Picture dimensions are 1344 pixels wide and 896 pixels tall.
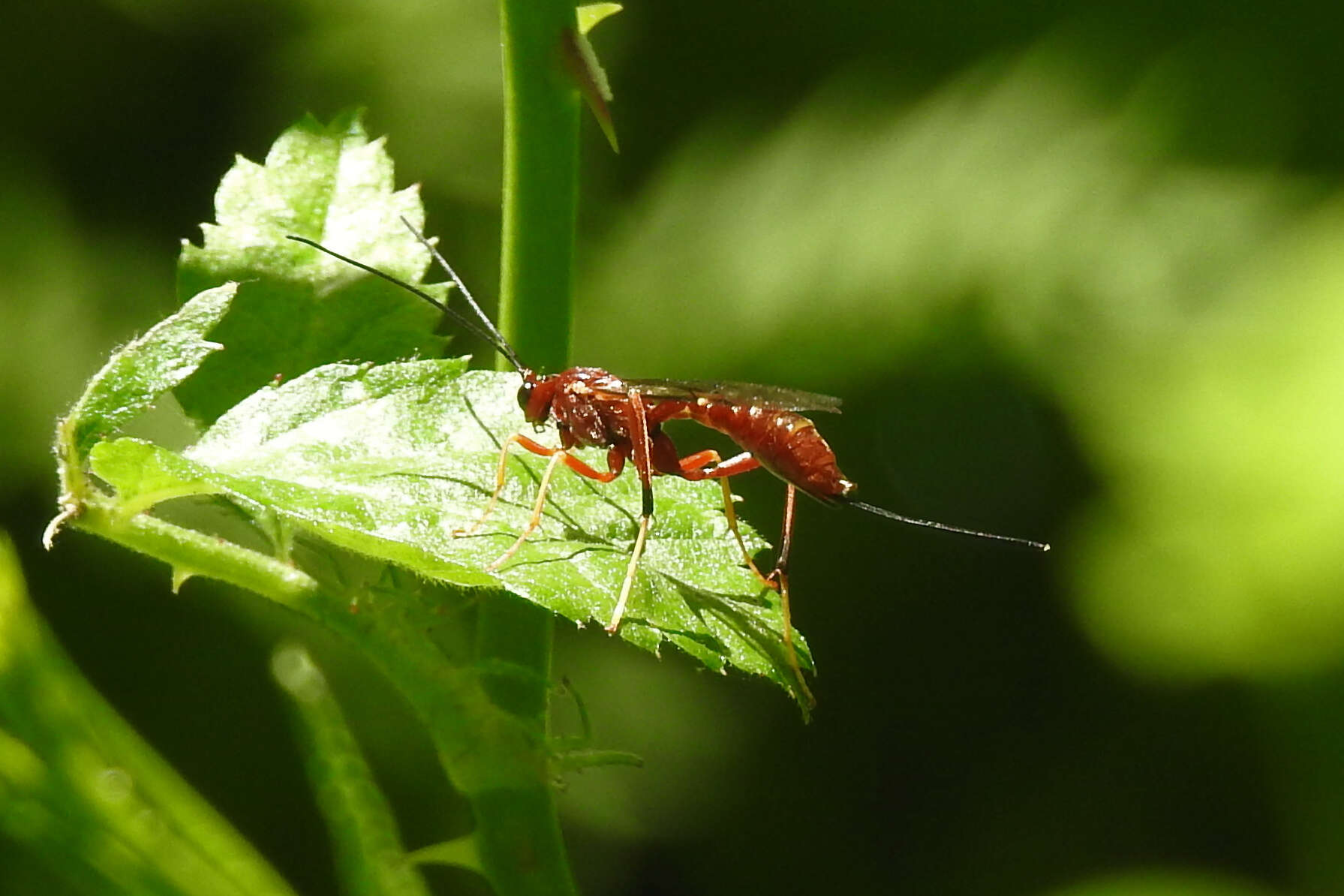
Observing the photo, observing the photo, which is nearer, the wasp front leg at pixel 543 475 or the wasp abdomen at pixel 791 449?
the wasp front leg at pixel 543 475

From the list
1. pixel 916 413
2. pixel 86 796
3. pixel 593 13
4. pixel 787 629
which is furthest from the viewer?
pixel 916 413

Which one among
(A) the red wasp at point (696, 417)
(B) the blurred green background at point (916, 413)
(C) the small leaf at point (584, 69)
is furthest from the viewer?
(B) the blurred green background at point (916, 413)

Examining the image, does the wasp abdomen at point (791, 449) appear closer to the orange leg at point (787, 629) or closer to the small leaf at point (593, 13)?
the orange leg at point (787, 629)

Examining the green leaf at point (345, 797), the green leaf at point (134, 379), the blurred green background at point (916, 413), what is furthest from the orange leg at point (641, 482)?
the blurred green background at point (916, 413)

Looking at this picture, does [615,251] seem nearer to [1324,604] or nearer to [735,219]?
[735,219]

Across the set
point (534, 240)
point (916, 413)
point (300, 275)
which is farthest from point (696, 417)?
point (916, 413)

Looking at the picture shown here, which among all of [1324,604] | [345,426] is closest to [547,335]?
[345,426]

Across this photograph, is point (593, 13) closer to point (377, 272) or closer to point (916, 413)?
point (377, 272)
